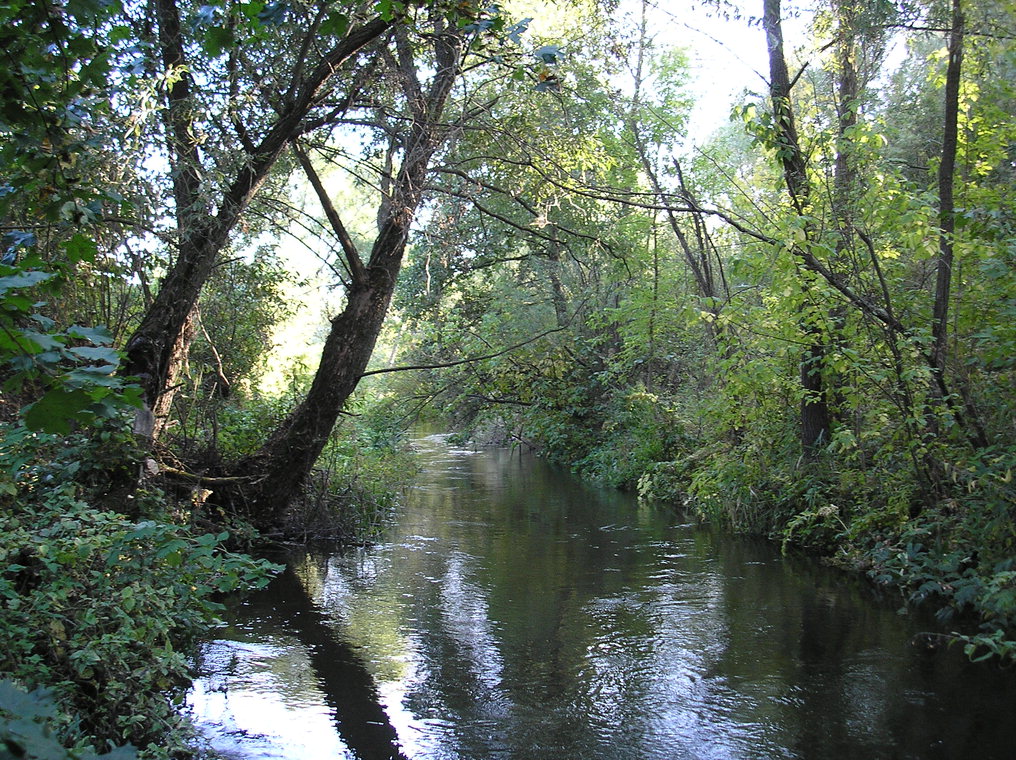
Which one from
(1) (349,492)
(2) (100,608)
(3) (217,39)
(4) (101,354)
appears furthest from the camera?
(1) (349,492)

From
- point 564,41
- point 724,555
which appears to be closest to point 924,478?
point 724,555

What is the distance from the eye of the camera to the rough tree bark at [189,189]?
27.0ft

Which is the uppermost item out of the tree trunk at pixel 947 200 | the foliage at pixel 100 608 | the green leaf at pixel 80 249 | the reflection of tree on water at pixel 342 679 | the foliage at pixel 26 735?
the tree trunk at pixel 947 200

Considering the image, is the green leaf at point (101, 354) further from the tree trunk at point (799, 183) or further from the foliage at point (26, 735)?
the tree trunk at point (799, 183)

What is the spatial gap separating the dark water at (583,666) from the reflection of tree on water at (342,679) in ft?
0.07

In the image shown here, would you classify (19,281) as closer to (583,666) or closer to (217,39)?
(217,39)

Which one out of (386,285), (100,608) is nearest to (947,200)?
(386,285)

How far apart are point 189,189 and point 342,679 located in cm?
529

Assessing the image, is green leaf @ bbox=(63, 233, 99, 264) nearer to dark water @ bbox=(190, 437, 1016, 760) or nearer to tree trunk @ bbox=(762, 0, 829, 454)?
dark water @ bbox=(190, 437, 1016, 760)

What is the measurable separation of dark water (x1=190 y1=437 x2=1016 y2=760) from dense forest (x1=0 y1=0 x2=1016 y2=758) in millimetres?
597

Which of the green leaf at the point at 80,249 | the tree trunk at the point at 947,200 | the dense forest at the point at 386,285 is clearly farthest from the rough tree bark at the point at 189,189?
the tree trunk at the point at 947,200

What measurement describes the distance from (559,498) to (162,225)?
9486mm

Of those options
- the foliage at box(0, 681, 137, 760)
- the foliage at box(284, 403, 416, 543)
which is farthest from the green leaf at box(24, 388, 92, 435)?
the foliage at box(284, 403, 416, 543)

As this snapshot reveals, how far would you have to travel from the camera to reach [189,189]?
865 centimetres
